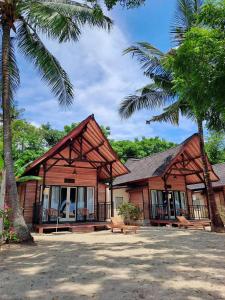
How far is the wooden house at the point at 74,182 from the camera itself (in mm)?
16016

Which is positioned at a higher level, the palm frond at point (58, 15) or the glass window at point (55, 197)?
the palm frond at point (58, 15)

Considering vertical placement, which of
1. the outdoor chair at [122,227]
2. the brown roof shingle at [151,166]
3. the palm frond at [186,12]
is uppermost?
the palm frond at [186,12]

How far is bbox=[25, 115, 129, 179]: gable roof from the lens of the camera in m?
15.2

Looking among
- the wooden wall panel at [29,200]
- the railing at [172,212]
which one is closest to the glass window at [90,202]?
the wooden wall panel at [29,200]

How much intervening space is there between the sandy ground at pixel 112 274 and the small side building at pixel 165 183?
11.9 m

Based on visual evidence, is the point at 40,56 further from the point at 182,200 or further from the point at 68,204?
A: the point at 182,200

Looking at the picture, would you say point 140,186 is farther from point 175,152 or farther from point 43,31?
point 43,31

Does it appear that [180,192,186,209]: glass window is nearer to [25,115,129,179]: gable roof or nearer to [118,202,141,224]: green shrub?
[118,202,141,224]: green shrub

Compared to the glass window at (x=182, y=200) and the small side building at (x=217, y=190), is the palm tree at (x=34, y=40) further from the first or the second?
the small side building at (x=217, y=190)

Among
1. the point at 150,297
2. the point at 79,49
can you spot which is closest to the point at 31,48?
the point at 79,49

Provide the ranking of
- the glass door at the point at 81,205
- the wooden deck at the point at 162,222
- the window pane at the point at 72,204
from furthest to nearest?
the wooden deck at the point at 162,222, the glass door at the point at 81,205, the window pane at the point at 72,204

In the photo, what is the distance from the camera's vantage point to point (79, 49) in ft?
37.5

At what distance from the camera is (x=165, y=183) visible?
20000mm

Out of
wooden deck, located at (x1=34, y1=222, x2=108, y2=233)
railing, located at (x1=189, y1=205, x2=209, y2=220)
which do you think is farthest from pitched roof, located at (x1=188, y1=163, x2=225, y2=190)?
wooden deck, located at (x1=34, y1=222, x2=108, y2=233)
